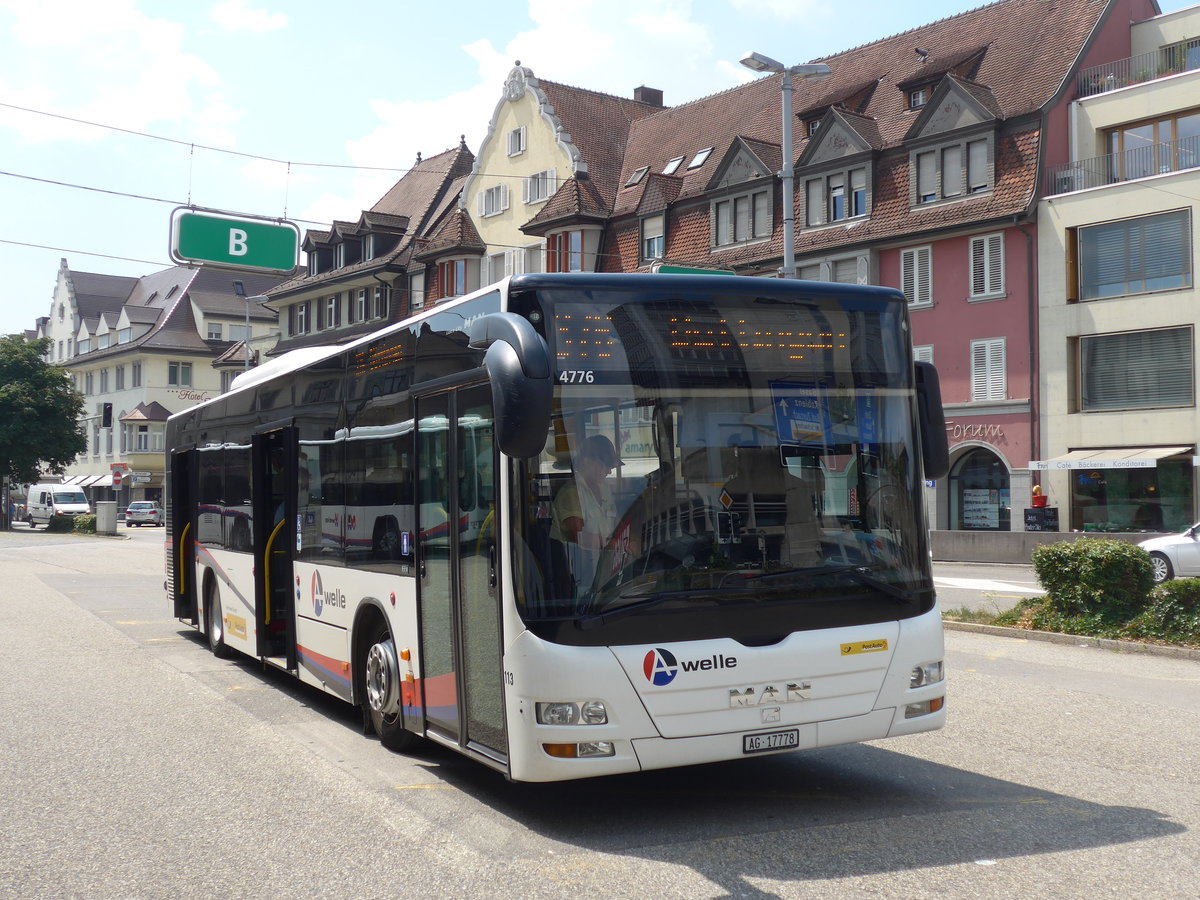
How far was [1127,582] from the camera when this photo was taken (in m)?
15.1

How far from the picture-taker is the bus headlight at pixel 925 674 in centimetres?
720

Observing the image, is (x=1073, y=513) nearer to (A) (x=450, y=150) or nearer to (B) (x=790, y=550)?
(B) (x=790, y=550)

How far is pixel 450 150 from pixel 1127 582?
54638mm

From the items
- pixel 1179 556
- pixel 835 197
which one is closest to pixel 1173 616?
pixel 1179 556

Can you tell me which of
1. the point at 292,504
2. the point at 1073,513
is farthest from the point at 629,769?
the point at 1073,513

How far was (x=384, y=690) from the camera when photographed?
28.5ft

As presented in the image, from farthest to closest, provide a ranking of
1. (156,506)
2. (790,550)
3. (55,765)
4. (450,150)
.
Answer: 1. (156,506)
2. (450,150)
3. (55,765)
4. (790,550)

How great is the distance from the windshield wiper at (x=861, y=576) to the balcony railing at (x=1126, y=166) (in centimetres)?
3027

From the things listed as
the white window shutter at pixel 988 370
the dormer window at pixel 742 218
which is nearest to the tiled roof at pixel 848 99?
the dormer window at pixel 742 218

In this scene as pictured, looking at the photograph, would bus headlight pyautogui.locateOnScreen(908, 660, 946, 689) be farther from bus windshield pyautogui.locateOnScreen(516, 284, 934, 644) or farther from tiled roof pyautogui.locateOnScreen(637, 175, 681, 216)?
tiled roof pyautogui.locateOnScreen(637, 175, 681, 216)

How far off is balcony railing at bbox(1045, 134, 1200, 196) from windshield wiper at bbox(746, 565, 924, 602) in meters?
30.3

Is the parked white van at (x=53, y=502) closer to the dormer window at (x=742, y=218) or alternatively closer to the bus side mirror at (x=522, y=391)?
the dormer window at (x=742, y=218)

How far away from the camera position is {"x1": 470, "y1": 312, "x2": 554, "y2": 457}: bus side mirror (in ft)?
19.8

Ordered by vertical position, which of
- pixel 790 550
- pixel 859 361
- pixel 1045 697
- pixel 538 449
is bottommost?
pixel 1045 697
